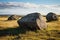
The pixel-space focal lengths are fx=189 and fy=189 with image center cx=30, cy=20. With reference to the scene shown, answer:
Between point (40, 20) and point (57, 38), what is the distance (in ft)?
19.9

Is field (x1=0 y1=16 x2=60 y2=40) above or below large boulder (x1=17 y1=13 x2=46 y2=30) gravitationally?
below

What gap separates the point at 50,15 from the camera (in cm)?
4431

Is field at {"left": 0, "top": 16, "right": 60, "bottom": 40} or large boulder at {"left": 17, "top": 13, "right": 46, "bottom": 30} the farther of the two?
large boulder at {"left": 17, "top": 13, "right": 46, "bottom": 30}

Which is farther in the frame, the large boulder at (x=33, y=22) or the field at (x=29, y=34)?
the large boulder at (x=33, y=22)

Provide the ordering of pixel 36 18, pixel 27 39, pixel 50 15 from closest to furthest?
1. pixel 27 39
2. pixel 36 18
3. pixel 50 15

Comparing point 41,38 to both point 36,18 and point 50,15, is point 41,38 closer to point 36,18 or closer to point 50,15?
point 36,18

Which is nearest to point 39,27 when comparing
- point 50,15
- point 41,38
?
point 41,38

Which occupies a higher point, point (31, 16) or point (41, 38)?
point (31, 16)

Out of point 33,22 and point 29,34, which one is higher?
point 33,22

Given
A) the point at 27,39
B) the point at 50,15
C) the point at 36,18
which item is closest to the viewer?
the point at 27,39

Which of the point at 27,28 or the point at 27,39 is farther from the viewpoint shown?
the point at 27,28

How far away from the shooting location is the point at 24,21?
2575 cm

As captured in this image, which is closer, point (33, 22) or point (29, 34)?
point (29, 34)

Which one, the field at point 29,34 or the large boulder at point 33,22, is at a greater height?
the large boulder at point 33,22
